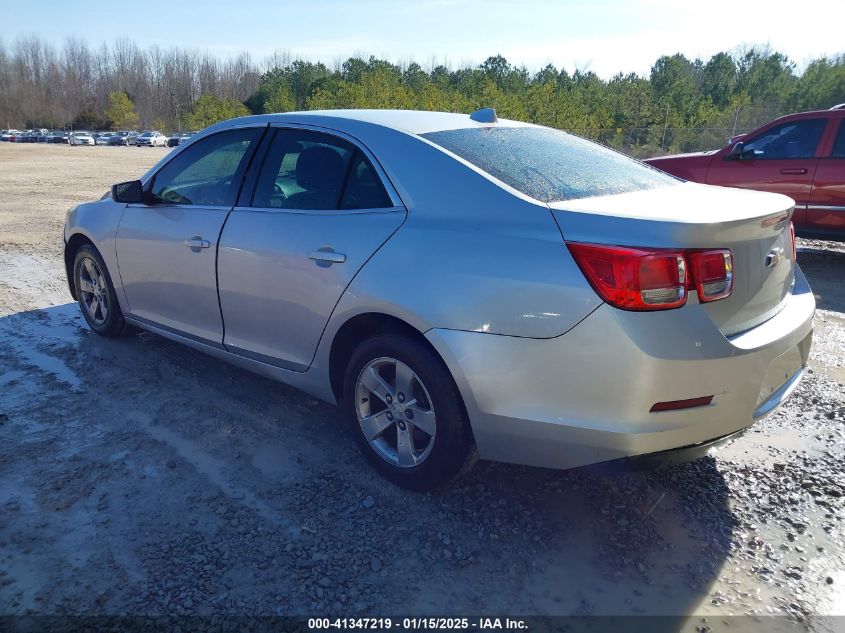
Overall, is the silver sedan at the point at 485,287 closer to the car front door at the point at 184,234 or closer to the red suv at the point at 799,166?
the car front door at the point at 184,234

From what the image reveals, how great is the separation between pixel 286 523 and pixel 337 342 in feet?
2.84

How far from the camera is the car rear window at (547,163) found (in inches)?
111

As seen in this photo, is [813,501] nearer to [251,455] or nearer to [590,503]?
[590,503]

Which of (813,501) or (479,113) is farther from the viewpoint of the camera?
(479,113)

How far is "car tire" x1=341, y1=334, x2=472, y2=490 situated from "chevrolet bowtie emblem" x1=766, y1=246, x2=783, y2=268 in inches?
54.8

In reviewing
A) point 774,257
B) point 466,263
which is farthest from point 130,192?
point 774,257

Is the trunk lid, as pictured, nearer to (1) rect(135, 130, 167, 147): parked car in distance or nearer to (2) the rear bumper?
(2) the rear bumper

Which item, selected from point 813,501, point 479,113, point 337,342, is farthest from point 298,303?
point 813,501

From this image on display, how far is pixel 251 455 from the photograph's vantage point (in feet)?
10.9

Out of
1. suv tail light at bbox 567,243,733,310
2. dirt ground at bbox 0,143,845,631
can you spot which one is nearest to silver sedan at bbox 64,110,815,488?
suv tail light at bbox 567,243,733,310

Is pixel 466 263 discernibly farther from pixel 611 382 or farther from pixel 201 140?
pixel 201 140

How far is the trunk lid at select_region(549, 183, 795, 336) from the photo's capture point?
91.1 inches

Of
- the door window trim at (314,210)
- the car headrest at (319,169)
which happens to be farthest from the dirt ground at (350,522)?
the car headrest at (319,169)

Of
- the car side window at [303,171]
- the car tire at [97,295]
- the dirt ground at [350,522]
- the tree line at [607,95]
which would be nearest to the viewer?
the dirt ground at [350,522]
